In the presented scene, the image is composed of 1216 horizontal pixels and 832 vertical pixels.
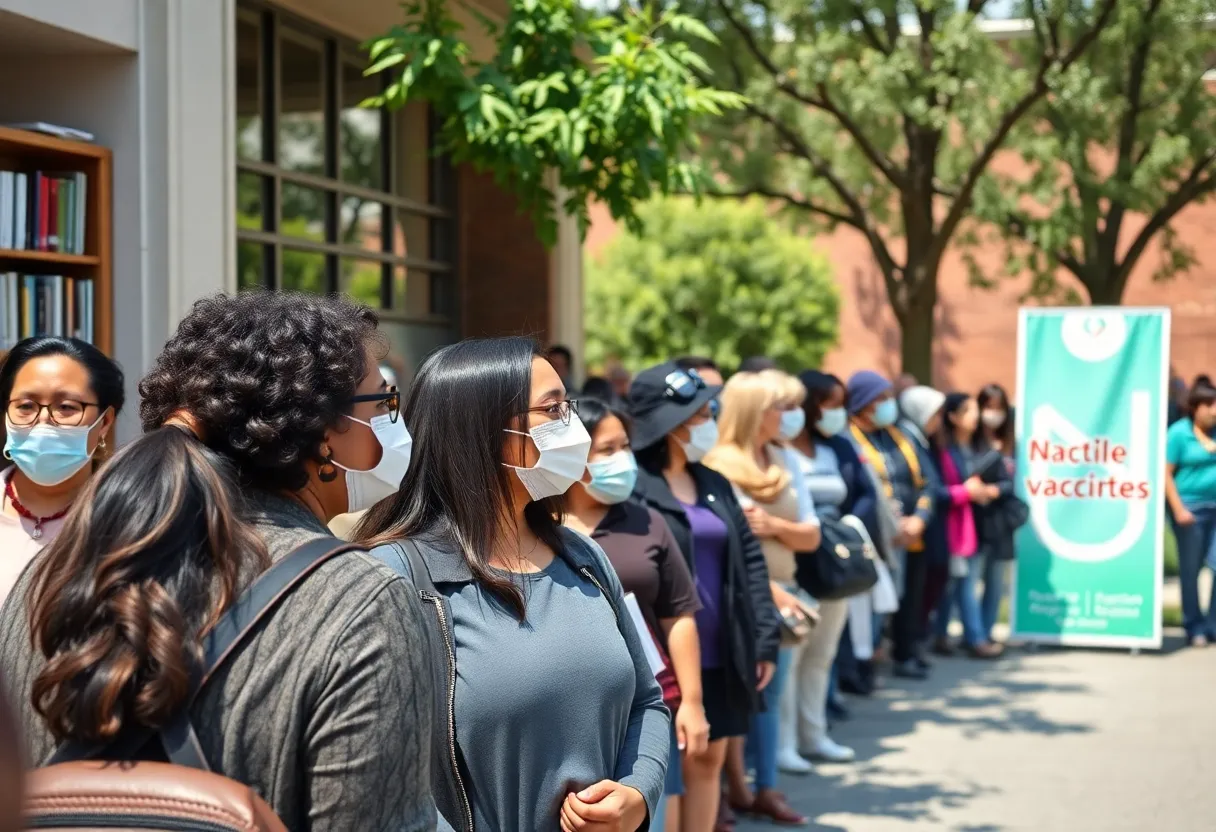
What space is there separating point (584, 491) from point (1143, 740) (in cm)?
463

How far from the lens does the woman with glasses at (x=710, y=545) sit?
4.98 metres

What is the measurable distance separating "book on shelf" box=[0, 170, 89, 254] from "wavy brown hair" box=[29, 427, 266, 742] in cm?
416

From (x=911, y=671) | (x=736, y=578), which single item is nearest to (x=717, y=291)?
(x=911, y=671)

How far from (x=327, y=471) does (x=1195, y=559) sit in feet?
31.7

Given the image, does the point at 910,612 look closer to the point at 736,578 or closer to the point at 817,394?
the point at 817,394

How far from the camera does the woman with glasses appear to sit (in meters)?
4.98

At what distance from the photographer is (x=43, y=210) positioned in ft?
18.7

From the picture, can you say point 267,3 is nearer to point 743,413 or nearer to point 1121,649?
point 743,413

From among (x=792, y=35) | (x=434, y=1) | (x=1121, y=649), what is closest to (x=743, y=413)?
(x=434, y=1)

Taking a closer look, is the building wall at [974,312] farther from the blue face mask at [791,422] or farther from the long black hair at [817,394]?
the blue face mask at [791,422]

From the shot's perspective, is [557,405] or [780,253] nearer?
[557,405]

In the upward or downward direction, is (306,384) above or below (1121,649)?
above

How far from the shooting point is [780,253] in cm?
2817

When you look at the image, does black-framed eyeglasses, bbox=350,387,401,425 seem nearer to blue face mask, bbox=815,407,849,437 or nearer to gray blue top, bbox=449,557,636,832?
gray blue top, bbox=449,557,636,832
